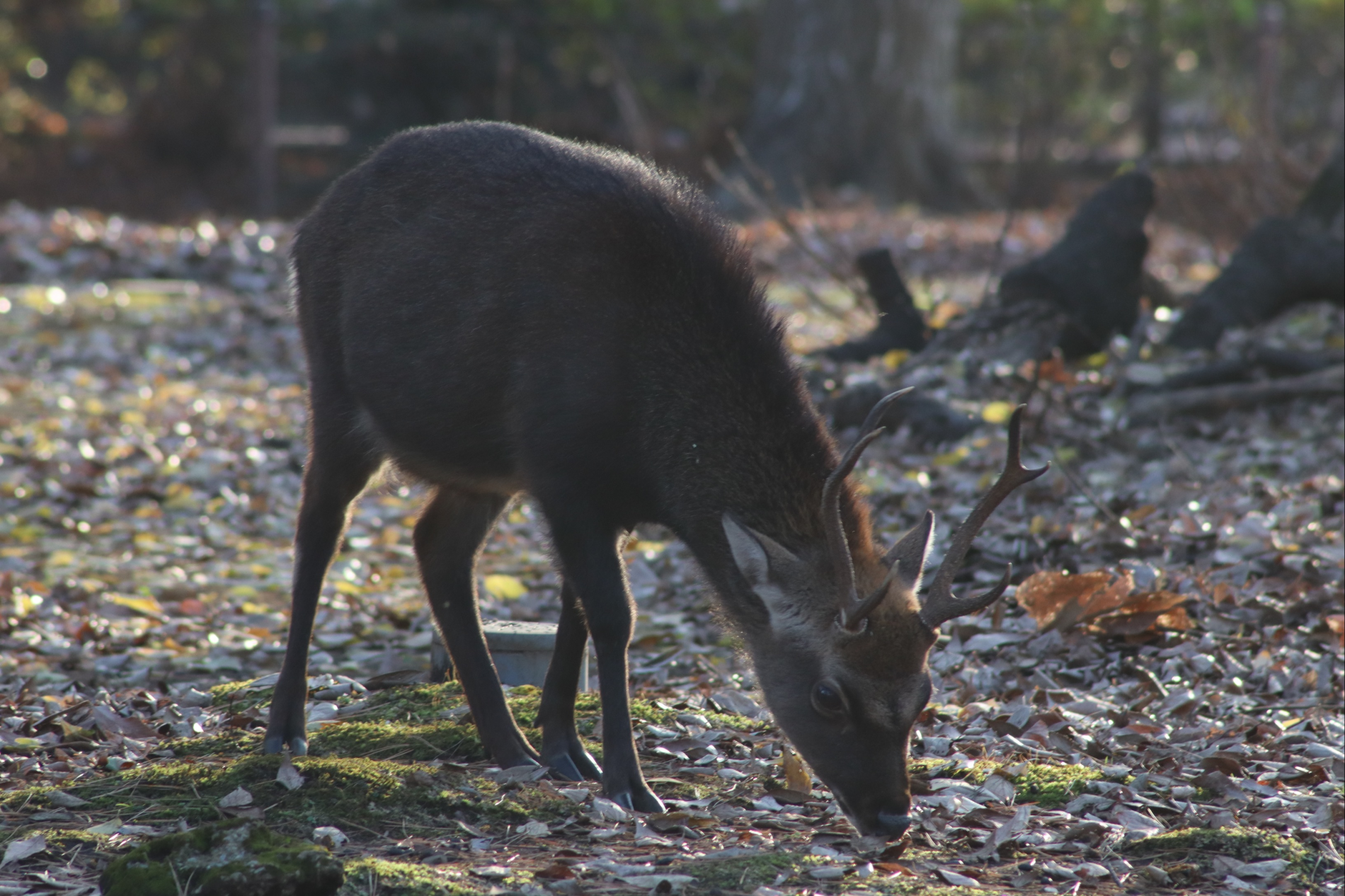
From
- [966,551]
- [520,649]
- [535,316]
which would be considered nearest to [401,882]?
[966,551]

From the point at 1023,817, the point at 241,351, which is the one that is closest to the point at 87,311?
the point at 241,351

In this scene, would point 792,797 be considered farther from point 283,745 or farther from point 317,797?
point 283,745

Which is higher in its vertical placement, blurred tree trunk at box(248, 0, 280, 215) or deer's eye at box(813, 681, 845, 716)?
blurred tree trunk at box(248, 0, 280, 215)

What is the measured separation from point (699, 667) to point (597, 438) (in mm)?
1994

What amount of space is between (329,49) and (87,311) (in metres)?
11.4

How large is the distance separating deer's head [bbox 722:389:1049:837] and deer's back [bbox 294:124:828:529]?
1.42 ft

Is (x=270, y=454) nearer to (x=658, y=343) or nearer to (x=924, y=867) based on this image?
(x=658, y=343)

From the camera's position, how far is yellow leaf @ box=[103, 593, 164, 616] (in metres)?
6.77

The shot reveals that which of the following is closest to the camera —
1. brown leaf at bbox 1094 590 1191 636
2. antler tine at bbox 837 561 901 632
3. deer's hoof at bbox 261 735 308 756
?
antler tine at bbox 837 561 901 632

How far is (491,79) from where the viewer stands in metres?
22.2

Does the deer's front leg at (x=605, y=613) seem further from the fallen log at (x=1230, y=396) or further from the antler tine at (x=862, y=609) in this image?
the fallen log at (x=1230, y=396)

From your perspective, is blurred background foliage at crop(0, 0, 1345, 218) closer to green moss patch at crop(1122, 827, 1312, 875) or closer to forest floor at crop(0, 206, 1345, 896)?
forest floor at crop(0, 206, 1345, 896)

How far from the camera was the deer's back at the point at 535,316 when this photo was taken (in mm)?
4582

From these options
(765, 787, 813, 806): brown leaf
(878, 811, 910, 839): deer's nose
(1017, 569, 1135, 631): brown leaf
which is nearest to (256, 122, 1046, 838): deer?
(878, 811, 910, 839): deer's nose
